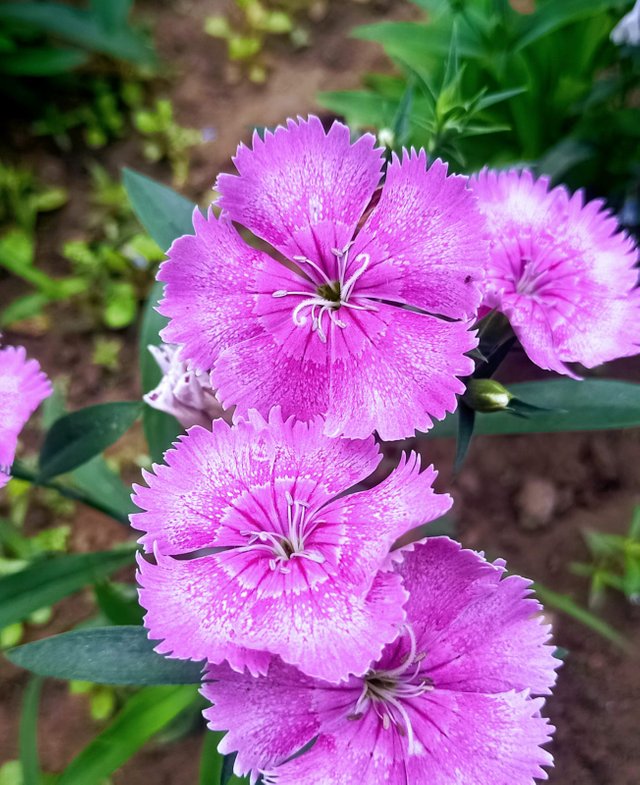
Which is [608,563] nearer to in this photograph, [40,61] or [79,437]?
[79,437]

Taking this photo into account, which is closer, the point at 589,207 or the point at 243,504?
the point at 243,504

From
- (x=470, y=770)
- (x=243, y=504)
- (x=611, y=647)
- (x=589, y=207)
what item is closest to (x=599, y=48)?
(x=589, y=207)

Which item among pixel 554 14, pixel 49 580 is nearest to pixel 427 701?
pixel 49 580

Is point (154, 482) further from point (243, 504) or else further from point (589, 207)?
point (589, 207)

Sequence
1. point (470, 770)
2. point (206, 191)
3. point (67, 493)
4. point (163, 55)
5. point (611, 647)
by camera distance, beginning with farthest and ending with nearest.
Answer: point (163, 55) → point (206, 191) → point (611, 647) → point (67, 493) → point (470, 770)

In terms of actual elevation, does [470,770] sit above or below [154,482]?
below

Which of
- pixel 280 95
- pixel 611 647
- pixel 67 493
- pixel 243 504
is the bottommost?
pixel 611 647
